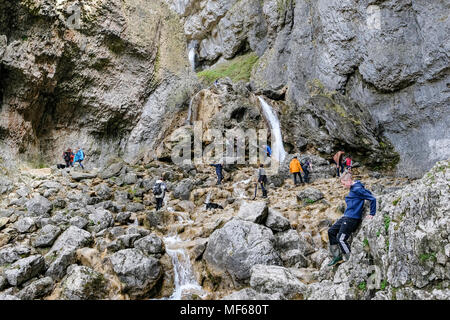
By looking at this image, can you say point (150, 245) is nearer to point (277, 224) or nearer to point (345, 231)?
point (277, 224)

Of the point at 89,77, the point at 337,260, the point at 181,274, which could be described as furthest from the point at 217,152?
the point at 337,260

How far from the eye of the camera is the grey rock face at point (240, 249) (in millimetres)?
8039

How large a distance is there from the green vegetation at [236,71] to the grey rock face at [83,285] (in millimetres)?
32118

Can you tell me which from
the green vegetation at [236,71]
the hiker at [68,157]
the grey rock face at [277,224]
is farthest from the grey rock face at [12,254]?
the green vegetation at [236,71]

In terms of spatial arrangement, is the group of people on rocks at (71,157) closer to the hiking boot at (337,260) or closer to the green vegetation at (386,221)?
the hiking boot at (337,260)

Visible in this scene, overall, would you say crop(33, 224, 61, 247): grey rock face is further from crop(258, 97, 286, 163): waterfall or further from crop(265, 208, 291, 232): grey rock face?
crop(258, 97, 286, 163): waterfall

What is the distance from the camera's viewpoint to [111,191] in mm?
16703

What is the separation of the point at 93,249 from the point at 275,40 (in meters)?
31.6

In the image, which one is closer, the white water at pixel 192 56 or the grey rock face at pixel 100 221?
the grey rock face at pixel 100 221

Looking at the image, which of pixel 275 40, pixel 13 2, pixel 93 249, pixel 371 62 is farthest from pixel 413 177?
pixel 13 2

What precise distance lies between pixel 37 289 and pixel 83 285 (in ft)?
4.08

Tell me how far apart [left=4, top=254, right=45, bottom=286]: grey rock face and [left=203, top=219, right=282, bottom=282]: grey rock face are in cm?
Answer: 499
